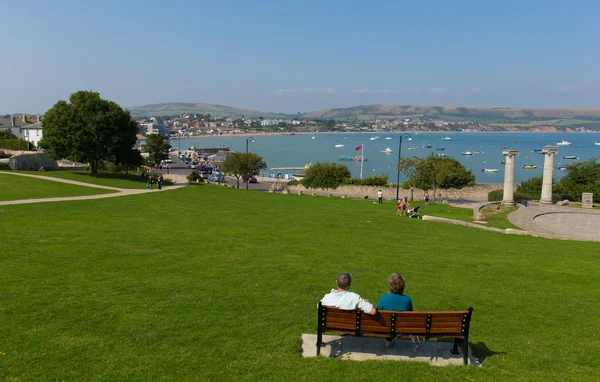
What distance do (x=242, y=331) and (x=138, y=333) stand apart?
1539mm

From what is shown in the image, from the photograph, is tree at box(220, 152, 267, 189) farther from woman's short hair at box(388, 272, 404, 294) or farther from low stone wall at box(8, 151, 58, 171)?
woman's short hair at box(388, 272, 404, 294)

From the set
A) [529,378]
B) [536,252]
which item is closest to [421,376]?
[529,378]

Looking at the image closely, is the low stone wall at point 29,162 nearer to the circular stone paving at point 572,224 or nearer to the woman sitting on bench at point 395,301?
the circular stone paving at point 572,224

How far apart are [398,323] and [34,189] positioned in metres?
27.7

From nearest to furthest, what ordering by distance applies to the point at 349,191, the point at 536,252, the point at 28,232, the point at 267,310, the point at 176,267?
the point at 267,310 → the point at 176,267 → the point at 28,232 → the point at 536,252 → the point at 349,191

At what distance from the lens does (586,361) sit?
6617 mm

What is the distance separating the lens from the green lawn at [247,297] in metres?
6.15

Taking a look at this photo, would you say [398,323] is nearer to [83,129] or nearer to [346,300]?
[346,300]

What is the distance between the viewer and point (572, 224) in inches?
960

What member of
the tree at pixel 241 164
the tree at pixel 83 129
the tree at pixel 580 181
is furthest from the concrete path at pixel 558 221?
the tree at pixel 241 164

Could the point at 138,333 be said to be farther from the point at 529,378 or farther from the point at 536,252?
the point at 536,252

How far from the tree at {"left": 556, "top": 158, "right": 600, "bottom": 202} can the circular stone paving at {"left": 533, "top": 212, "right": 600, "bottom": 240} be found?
42.9 ft

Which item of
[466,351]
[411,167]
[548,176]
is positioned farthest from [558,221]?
[466,351]

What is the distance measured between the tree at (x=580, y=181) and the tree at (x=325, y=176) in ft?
84.8
